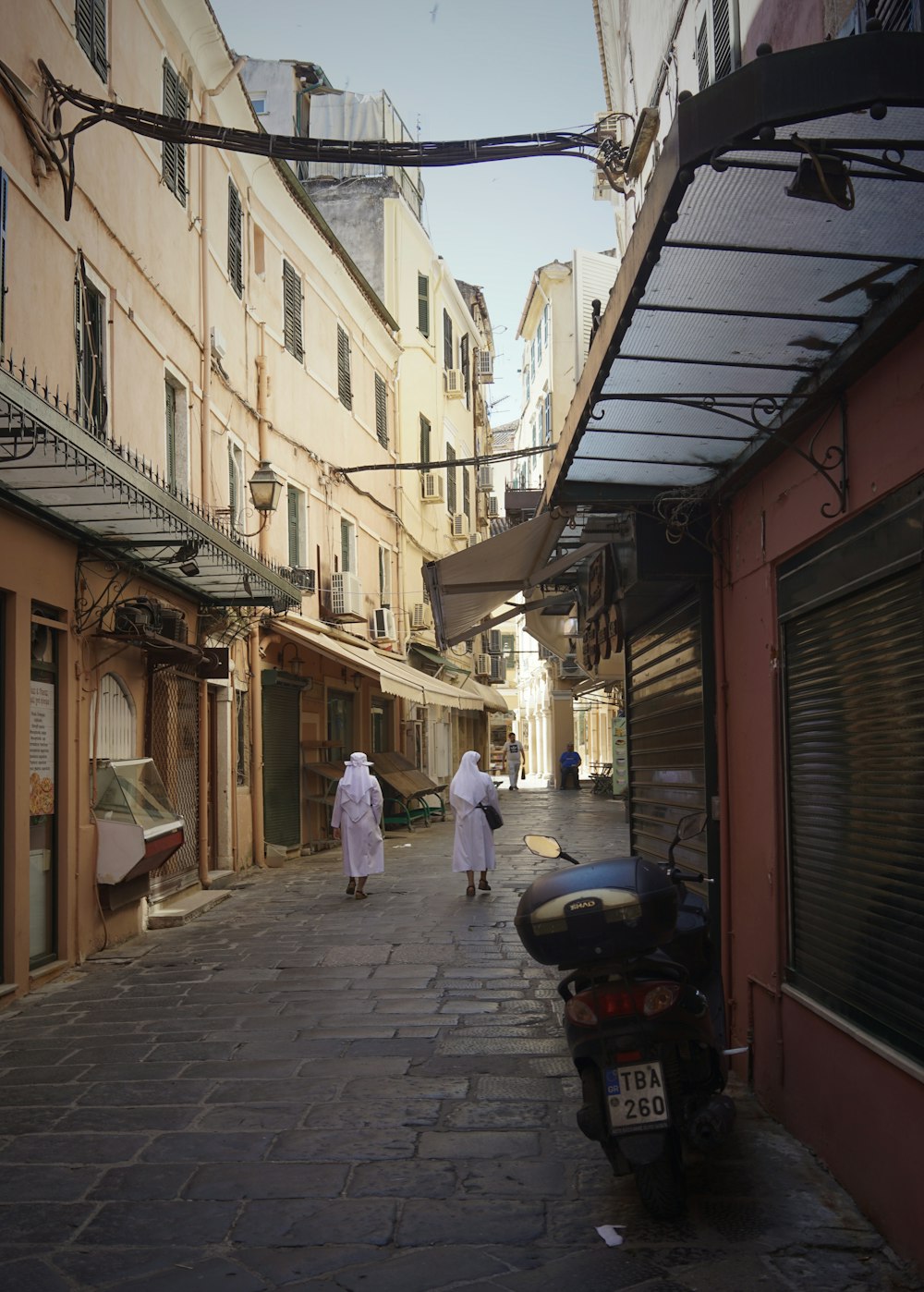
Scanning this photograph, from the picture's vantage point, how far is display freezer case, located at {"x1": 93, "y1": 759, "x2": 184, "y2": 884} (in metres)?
11.2

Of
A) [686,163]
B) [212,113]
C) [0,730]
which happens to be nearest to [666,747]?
[0,730]

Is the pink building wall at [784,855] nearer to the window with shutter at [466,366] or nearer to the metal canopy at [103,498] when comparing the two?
the metal canopy at [103,498]

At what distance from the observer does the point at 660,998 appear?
4.85 m

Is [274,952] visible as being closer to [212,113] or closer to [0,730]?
[0,730]

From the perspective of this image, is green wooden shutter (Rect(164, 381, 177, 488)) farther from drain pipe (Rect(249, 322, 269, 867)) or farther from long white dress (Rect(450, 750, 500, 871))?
long white dress (Rect(450, 750, 500, 871))

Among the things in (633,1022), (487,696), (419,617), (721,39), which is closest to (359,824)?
(721,39)

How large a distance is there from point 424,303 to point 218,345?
17.2m

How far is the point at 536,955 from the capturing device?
4918 mm

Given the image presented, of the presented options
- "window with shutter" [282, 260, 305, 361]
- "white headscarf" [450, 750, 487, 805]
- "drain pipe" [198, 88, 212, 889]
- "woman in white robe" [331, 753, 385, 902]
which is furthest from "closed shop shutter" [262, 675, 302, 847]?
"window with shutter" [282, 260, 305, 361]

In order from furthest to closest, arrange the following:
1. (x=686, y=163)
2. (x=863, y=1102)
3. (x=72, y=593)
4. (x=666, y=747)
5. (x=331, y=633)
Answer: (x=331, y=633), (x=72, y=593), (x=666, y=747), (x=863, y=1102), (x=686, y=163)

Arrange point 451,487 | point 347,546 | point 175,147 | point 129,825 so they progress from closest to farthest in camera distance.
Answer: point 129,825 < point 175,147 < point 347,546 < point 451,487

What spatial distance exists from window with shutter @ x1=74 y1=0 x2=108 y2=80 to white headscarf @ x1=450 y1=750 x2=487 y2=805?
7987mm

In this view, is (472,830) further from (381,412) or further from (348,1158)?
(381,412)

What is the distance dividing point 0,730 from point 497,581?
415 cm
